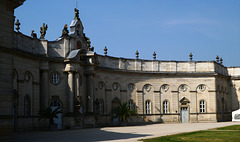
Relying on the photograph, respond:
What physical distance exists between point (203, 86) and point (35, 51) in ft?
86.5

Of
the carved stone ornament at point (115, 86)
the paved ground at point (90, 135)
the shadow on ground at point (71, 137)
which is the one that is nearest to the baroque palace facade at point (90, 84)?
the carved stone ornament at point (115, 86)

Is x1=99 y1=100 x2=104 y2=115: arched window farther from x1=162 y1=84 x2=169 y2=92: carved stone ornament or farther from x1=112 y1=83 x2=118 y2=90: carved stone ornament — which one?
x1=162 y1=84 x2=169 y2=92: carved stone ornament

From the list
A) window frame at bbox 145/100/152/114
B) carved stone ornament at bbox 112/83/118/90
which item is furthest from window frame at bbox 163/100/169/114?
carved stone ornament at bbox 112/83/118/90

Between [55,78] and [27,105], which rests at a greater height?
[55,78]

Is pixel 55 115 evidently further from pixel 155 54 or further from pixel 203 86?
pixel 203 86

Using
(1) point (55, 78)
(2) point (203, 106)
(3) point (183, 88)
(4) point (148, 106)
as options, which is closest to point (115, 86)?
(4) point (148, 106)

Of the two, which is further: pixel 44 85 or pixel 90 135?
pixel 44 85

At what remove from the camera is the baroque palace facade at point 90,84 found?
29.8m

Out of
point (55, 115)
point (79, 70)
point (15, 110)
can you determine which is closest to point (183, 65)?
point (79, 70)

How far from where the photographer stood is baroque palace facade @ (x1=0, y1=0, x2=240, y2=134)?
1172 inches

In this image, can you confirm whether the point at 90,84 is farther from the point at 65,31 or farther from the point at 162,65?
the point at 162,65

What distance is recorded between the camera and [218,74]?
51.9m

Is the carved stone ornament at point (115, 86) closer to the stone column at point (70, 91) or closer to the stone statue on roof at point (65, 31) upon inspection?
the stone column at point (70, 91)

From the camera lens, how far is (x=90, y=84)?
3919 cm
